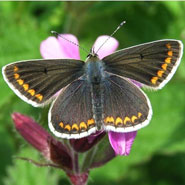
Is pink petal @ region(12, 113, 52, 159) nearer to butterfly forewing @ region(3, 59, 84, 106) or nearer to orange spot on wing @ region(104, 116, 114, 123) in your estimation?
butterfly forewing @ region(3, 59, 84, 106)

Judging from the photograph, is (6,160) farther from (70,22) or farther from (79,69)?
(79,69)

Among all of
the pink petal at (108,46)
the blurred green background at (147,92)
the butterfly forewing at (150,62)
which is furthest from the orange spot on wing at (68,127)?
the blurred green background at (147,92)

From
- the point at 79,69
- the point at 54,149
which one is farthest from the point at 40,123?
the point at 79,69

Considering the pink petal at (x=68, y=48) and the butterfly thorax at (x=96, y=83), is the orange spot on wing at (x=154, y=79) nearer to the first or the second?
the butterfly thorax at (x=96, y=83)

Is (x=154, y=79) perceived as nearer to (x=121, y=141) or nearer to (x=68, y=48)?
(x=121, y=141)

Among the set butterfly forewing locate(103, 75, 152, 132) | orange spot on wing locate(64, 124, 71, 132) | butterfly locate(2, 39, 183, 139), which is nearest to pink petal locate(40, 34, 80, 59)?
butterfly locate(2, 39, 183, 139)

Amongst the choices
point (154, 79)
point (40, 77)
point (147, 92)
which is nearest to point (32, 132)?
point (40, 77)
